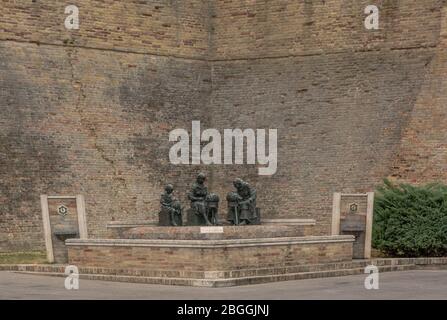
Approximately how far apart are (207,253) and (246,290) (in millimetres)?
1394

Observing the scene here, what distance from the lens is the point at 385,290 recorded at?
54.3ft

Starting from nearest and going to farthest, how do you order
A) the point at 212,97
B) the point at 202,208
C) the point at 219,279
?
the point at 219,279
the point at 202,208
the point at 212,97

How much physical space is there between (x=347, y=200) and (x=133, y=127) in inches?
286

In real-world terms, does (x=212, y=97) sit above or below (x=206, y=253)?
above

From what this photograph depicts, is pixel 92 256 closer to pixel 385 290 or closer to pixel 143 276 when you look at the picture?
pixel 143 276

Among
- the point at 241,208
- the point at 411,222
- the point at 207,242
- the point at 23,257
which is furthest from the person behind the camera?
the point at 23,257

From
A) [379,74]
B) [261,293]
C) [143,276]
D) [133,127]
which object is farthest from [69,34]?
[261,293]

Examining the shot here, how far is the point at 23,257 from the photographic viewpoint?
900 inches

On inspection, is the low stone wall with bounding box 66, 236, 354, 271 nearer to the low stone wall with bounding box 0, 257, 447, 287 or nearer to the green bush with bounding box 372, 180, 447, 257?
the low stone wall with bounding box 0, 257, 447, 287

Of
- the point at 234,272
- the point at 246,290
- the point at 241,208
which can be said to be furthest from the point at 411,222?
the point at 246,290

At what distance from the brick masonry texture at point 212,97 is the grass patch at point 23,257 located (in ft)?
2.67

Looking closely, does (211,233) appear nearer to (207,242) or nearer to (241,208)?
(207,242)

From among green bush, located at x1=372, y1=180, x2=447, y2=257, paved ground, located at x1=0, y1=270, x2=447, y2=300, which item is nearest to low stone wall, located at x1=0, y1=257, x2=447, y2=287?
paved ground, located at x1=0, y1=270, x2=447, y2=300

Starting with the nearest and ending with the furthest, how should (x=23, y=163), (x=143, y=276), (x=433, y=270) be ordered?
(x=143, y=276)
(x=433, y=270)
(x=23, y=163)
